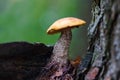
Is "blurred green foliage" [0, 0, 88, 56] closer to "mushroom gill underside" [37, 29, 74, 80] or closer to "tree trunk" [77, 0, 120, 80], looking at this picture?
"mushroom gill underside" [37, 29, 74, 80]

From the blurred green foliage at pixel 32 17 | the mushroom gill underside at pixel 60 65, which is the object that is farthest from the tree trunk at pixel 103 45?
the blurred green foliage at pixel 32 17

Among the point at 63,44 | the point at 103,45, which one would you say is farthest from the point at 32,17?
the point at 103,45

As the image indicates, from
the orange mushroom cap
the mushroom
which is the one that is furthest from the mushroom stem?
the orange mushroom cap

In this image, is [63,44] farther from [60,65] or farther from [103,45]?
[103,45]

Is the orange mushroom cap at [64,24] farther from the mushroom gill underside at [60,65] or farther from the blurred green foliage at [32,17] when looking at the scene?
the blurred green foliage at [32,17]

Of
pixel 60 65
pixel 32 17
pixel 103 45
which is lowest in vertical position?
pixel 60 65
